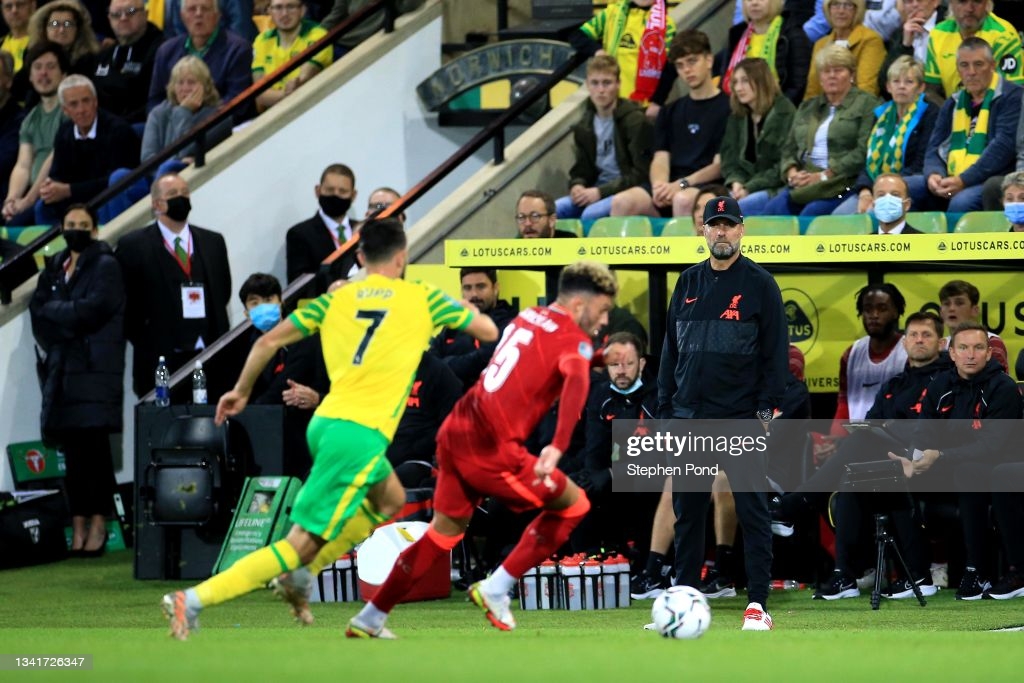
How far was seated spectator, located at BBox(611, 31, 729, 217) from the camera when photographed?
14.7 metres

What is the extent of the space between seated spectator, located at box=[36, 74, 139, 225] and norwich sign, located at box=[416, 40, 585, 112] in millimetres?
3085

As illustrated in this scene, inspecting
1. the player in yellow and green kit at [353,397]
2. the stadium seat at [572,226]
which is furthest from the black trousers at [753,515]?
the stadium seat at [572,226]

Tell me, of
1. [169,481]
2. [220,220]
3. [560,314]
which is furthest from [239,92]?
[560,314]

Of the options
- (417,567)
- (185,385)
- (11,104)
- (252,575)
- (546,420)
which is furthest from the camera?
(11,104)

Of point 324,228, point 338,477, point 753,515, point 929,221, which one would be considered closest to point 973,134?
point 929,221

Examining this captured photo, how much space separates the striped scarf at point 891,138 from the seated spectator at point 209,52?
650 cm

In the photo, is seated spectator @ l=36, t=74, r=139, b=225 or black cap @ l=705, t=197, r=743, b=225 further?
seated spectator @ l=36, t=74, r=139, b=225

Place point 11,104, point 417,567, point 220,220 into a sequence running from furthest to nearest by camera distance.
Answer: point 11,104, point 220,220, point 417,567

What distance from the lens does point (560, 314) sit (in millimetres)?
9203

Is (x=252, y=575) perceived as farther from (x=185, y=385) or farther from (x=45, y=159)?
(x=45, y=159)

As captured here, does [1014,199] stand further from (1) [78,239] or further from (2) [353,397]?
(1) [78,239]

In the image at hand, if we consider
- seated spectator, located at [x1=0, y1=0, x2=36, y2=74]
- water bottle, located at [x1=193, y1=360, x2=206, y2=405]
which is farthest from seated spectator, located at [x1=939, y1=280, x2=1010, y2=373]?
seated spectator, located at [x1=0, y1=0, x2=36, y2=74]

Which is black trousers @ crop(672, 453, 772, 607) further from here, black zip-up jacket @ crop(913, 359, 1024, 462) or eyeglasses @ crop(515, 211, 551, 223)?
eyeglasses @ crop(515, 211, 551, 223)

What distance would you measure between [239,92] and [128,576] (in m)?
5.58
